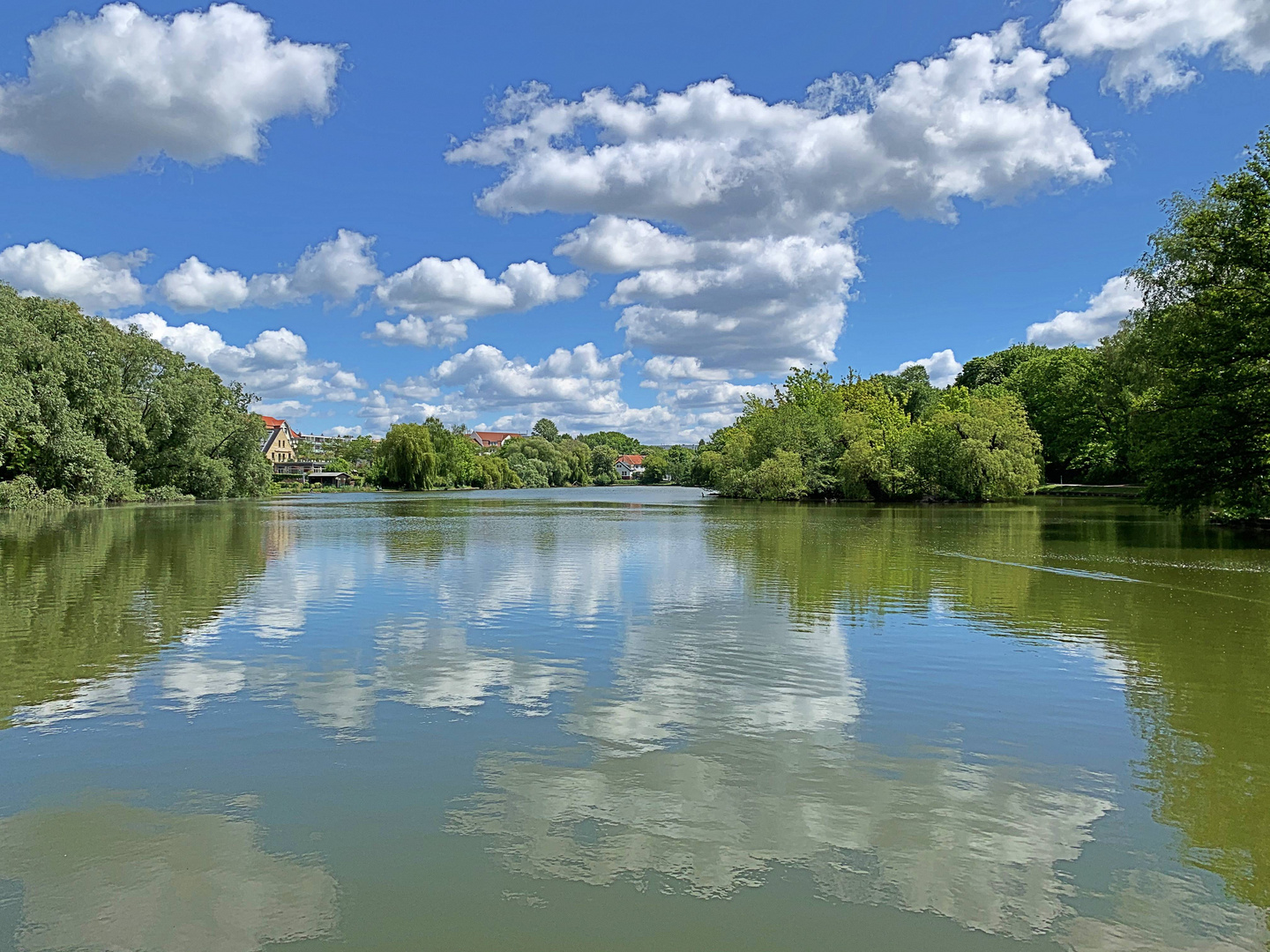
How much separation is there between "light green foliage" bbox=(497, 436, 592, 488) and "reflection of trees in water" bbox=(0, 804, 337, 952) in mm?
137194

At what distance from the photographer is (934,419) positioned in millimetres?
67125

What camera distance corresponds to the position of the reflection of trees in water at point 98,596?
404 inches

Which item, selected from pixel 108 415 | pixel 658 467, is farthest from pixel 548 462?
pixel 108 415

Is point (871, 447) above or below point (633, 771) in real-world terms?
above

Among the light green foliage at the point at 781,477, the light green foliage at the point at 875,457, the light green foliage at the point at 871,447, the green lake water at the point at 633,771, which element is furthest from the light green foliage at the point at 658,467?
the green lake water at the point at 633,771

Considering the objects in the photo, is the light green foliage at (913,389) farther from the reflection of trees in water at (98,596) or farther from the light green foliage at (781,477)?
the reflection of trees in water at (98,596)

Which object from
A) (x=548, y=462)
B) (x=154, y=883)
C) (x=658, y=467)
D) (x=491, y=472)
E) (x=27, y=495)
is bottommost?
(x=154, y=883)

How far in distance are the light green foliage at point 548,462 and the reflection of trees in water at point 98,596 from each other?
11394 centimetres

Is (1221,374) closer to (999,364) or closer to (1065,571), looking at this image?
(1065,571)

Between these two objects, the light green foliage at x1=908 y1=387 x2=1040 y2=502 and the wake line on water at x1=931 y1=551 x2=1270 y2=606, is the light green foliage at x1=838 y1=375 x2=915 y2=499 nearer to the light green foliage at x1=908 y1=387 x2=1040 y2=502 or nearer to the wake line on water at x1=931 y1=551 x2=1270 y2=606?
the light green foliage at x1=908 y1=387 x2=1040 y2=502

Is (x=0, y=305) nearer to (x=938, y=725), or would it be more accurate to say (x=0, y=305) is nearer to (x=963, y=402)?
(x=938, y=725)

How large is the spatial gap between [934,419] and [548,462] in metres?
103

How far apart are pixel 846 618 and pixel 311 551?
18.2m

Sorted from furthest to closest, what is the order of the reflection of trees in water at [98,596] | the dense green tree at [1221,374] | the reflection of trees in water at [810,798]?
the dense green tree at [1221,374]
the reflection of trees in water at [98,596]
the reflection of trees in water at [810,798]
